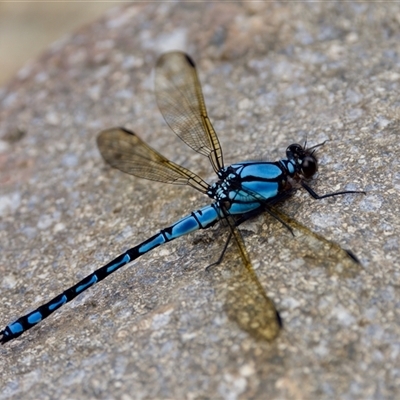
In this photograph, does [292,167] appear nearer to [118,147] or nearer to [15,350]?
[118,147]

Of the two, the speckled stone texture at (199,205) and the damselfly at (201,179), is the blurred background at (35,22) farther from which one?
the damselfly at (201,179)

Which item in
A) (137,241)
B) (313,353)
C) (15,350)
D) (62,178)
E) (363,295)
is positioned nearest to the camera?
(313,353)

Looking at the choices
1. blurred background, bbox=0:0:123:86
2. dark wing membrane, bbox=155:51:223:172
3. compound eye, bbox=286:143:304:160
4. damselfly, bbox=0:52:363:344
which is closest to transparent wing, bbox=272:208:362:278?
damselfly, bbox=0:52:363:344

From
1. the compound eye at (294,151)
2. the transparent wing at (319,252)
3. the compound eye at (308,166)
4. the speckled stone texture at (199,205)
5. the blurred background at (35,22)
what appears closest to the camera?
the speckled stone texture at (199,205)

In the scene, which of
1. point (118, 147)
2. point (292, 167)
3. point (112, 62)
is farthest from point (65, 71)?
point (292, 167)

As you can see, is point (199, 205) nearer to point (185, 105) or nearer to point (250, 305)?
point (185, 105)

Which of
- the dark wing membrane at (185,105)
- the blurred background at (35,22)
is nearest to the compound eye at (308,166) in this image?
the dark wing membrane at (185,105)
